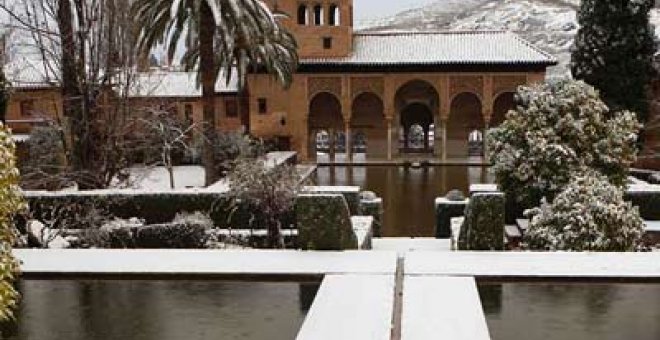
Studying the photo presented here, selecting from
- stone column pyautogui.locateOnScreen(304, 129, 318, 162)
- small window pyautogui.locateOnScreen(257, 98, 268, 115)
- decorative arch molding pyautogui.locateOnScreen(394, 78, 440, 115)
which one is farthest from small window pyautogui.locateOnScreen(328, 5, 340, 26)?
stone column pyautogui.locateOnScreen(304, 129, 318, 162)

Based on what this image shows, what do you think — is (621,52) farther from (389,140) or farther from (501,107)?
(389,140)

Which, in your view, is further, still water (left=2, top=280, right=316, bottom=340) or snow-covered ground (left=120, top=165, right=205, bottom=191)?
snow-covered ground (left=120, top=165, right=205, bottom=191)

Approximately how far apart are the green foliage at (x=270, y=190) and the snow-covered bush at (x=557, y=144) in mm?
4451

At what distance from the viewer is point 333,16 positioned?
36.3 meters

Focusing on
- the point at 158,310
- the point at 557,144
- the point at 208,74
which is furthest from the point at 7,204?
the point at 208,74

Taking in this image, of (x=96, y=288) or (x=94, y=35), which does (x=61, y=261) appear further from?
(x=94, y=35)

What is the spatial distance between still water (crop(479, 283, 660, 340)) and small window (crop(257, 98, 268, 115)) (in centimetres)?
2773

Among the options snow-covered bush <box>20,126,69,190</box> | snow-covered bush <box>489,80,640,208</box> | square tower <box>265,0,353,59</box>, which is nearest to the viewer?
snow-covered bush <box>489,80,640,208</box>

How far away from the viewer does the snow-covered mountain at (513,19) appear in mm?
74812

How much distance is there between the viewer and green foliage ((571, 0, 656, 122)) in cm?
2789

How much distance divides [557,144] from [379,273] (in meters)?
6.87

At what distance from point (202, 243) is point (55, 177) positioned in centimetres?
603

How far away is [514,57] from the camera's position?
114ft

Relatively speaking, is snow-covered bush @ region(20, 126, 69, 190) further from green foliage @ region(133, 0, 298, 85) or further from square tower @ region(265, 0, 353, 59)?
square tower @ region(265, 0, 353, 59)
